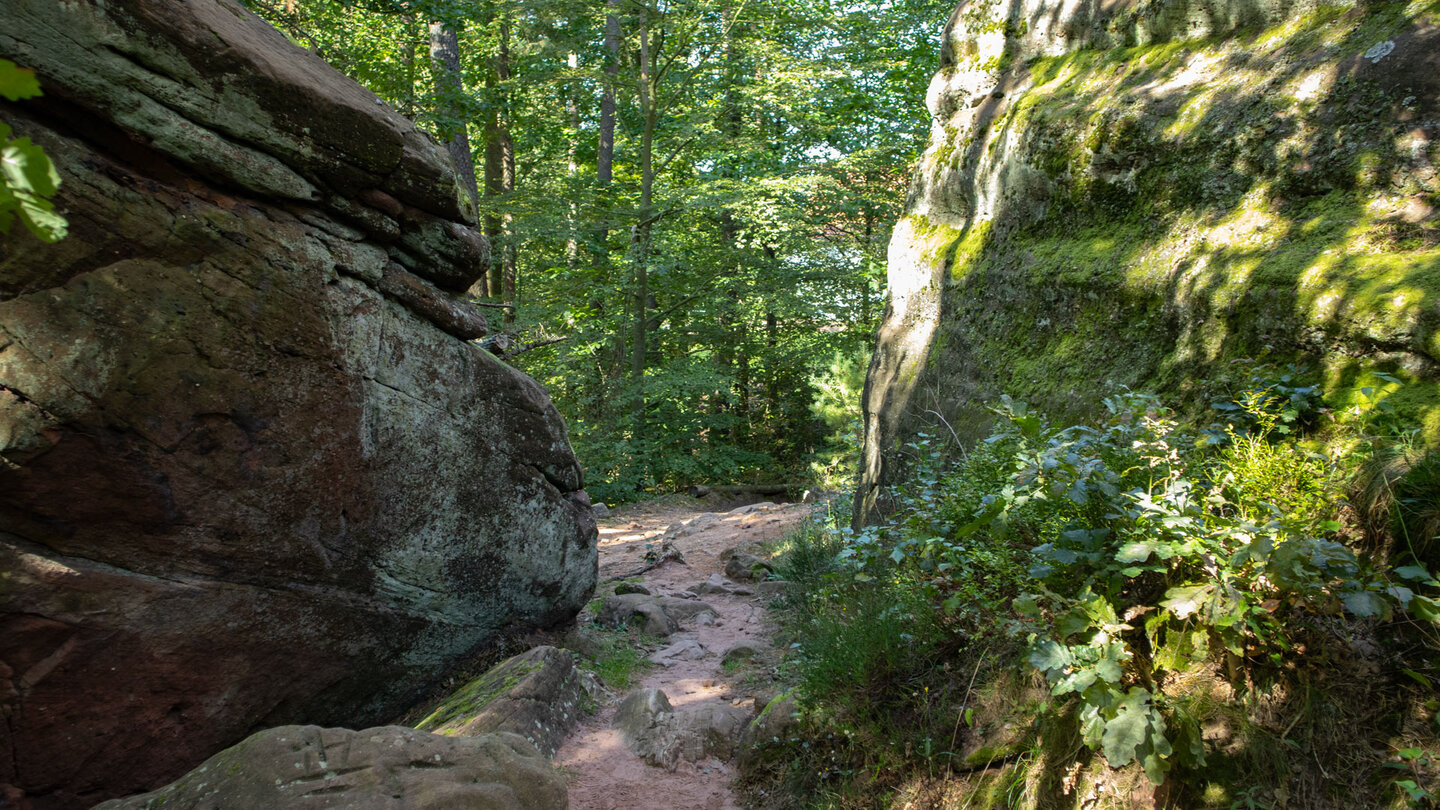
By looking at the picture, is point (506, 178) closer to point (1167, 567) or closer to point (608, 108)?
point (608, 108)

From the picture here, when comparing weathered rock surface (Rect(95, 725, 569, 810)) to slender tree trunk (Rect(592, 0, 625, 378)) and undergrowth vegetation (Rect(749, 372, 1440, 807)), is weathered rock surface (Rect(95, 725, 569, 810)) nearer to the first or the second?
undergrowth vegetation (Rect(749, 372, 1440, 807))

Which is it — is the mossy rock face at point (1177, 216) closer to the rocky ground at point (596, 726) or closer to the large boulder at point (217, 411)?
the rocky ground at point (596, 726)

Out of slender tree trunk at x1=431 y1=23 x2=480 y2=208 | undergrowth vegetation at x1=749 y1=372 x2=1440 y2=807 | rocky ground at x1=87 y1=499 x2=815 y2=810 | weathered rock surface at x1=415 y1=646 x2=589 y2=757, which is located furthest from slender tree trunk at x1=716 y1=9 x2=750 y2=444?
undergrowth vegetation at x1=749 y1=372 x2=1440 y2=807

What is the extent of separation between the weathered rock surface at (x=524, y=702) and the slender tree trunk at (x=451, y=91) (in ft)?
23.4

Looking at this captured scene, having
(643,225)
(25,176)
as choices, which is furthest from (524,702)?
(643,225)

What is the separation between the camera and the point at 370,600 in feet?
A: 15.7

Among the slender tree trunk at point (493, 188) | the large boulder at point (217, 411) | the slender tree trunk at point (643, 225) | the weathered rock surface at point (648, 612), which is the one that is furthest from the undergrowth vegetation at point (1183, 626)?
the slender tree trunk at point (493, 188)

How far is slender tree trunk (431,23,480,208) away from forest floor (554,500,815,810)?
5.43 meters

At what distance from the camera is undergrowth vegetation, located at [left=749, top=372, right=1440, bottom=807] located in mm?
2400

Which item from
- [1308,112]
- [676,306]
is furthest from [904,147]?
[1308,112]

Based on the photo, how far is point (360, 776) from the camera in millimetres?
2785

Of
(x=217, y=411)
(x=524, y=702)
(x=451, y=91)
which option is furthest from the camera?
(x=451, y=91)

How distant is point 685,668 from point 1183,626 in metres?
4.27

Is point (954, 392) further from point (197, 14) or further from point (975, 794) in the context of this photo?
point (197, 14)
